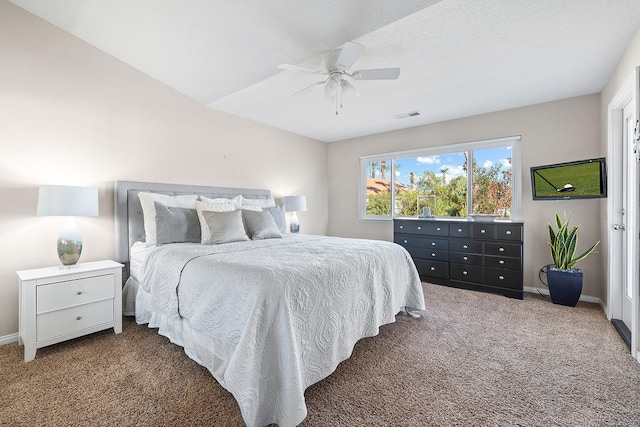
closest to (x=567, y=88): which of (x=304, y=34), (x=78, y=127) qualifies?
(x=304, y=34)

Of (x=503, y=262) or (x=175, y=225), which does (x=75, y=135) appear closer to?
(x=175, y=225)

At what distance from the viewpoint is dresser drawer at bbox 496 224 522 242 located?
3.42 metres

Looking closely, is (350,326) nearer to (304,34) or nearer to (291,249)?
(291,249)

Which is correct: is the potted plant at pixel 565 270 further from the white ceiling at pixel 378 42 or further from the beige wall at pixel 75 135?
the beige wall at pixel 75 135

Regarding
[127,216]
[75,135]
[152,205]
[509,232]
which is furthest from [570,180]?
Result: [75,135]

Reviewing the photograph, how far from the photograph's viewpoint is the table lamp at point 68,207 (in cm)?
223

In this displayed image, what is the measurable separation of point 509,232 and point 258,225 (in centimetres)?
308

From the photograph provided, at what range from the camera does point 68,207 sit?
2271 mm

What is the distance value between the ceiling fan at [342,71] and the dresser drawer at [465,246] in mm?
2442

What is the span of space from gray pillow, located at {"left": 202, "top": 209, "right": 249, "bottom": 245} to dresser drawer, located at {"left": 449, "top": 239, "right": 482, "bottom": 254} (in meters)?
2.80

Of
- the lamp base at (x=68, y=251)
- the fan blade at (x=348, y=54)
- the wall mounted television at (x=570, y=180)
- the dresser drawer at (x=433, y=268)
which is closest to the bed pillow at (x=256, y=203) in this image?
the lamp base at (x=68, y=251)

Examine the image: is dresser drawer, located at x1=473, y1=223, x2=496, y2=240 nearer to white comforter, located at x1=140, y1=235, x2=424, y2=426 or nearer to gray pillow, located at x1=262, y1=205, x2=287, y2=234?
white comforter, located at x1=140, y1=235, x2=424, y2=426

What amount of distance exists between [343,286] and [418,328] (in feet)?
3.84

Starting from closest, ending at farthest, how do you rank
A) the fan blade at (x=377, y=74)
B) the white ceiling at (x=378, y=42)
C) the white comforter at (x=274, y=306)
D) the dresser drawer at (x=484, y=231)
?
the white comforter at (x=274, y=306) < the white ceiling at (x=378, y=42) < the fan blade at (x=377, y=74) < the dresser drawer at (x=484, y=231)
